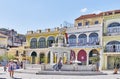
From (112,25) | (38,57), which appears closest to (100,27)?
(112,25)

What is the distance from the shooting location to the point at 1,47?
66750 mm

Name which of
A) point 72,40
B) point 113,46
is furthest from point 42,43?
point 113,46

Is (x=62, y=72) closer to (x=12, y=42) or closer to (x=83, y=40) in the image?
(x=83, y=40)

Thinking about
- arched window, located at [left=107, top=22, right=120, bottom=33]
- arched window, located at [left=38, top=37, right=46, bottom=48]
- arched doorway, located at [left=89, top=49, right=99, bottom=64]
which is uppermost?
arched window, located at [left=107, top=22, right=120, bottom=33]

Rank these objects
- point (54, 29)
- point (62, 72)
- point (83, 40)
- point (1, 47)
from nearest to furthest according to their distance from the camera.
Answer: point (62, 72) < point (83, 40) < point (54, 29) < point (1, 47)

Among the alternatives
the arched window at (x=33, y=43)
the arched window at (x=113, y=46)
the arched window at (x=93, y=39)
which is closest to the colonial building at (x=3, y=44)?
the arched window at (x=33, y=43)

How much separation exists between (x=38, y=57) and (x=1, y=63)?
939cm

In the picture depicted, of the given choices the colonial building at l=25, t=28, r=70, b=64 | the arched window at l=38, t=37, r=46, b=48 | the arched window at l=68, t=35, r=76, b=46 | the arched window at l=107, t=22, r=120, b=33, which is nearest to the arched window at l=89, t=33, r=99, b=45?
the arched window at l=107, t=22, r=120, b=33

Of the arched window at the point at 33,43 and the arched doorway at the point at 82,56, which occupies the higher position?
the arched window at the point at 33,43

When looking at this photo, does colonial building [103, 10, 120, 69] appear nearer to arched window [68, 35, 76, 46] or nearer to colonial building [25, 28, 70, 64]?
arched window [68, 35, 76, 46]

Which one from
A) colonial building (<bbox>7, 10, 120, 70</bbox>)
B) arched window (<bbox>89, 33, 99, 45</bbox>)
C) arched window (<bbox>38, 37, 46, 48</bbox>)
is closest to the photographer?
colonial building (<bbox>7, 10, 120, 70</bbox>)

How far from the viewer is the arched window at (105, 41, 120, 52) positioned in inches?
1773

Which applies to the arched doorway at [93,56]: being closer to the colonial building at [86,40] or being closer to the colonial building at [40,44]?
the colonial building at [86,40]

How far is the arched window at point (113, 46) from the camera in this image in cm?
4503
